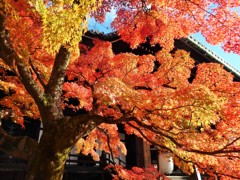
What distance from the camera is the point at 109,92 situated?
14.1 feet

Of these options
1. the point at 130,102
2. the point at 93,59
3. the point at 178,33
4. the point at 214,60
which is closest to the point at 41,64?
the point at 93,59

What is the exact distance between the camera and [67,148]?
430 centimetres

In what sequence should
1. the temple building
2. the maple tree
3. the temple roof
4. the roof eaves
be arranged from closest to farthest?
1. the maple tree
2. the temple building
3. the temple roof
4. the roof eaves

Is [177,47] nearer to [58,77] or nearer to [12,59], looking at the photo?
[58,77]

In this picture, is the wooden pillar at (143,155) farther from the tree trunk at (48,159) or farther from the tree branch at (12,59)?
the tree branch at (12,59)

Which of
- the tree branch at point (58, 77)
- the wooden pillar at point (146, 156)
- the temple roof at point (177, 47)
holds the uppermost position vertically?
the temple roof at point (177, 47)

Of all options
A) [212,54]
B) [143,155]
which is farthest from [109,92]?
[212,54]

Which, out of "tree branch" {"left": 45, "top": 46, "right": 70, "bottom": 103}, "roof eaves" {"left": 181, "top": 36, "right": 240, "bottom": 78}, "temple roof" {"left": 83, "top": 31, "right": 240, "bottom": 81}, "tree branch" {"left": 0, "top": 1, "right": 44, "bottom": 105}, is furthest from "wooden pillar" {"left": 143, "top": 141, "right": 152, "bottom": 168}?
"tree branch" {"left": 0, "top": 1, "right": 44, "bottom": 105}

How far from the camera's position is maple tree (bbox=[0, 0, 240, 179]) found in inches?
156

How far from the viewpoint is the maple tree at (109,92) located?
3.97 meters

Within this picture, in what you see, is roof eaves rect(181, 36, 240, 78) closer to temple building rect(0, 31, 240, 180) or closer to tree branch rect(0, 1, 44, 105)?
temple building rect(0, 31, 240, 180)

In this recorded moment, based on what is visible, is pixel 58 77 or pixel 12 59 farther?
pixel 58 77

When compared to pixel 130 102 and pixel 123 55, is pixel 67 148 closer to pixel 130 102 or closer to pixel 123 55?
pixel 130 102

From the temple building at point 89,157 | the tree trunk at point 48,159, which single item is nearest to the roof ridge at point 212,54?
the temple building at point 89,157
